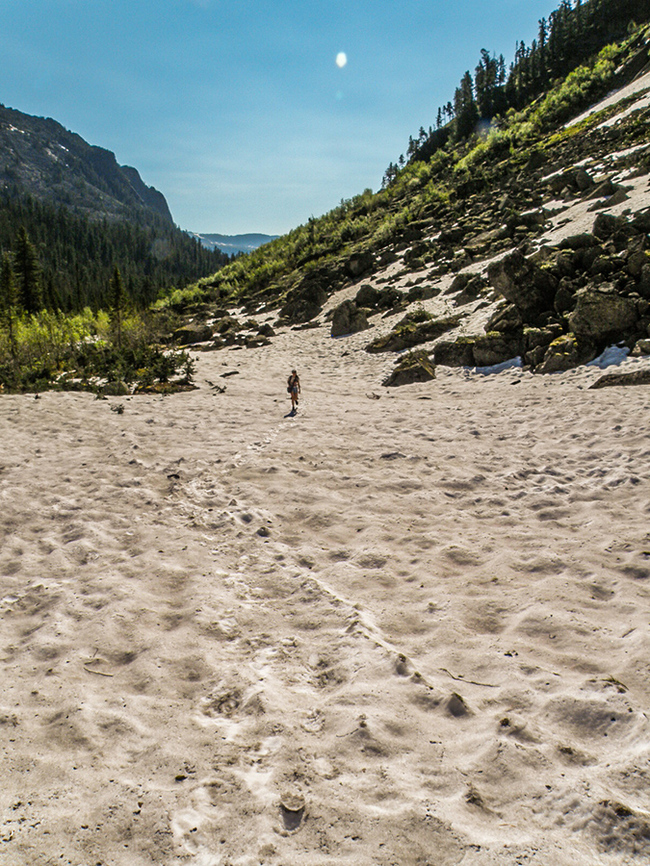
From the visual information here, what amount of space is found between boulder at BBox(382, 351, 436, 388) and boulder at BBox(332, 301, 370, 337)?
11543mm

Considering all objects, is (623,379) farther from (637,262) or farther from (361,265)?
(361,265)

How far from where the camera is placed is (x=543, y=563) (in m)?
5.18

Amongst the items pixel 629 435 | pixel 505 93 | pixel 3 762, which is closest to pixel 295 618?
pixel 3 762

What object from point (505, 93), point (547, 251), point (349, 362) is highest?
point (505, 93)

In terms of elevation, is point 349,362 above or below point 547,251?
below

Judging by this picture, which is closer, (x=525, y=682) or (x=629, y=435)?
(x=525, y=682)

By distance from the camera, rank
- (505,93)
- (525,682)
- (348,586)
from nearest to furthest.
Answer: (525,682) < (348,586) < (505,93)

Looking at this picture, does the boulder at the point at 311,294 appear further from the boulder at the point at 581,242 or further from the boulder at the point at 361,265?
the boulder at the point at 581,242

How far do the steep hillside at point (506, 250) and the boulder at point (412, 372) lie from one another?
95 centimetres

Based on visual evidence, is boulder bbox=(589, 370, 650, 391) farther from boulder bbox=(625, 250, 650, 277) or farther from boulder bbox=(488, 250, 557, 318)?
boulder bbox=(488, 250, 557, 318)

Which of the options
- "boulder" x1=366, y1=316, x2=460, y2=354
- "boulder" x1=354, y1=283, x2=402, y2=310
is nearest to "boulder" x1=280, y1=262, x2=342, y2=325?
"boulder" x1=354, y1=283, x2=402, y2=310

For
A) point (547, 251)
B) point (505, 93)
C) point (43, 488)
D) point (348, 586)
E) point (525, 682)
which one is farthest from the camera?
point (505, 93)

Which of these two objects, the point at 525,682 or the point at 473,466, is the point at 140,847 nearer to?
the point at 525,682

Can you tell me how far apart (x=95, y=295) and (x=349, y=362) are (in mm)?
93145
